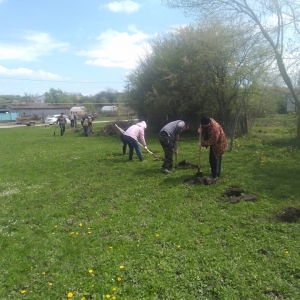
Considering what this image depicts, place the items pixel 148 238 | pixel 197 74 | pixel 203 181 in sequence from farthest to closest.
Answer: pixel 197 74 → pixel 203 181 → pixel 148 238

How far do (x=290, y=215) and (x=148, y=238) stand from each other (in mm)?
2638

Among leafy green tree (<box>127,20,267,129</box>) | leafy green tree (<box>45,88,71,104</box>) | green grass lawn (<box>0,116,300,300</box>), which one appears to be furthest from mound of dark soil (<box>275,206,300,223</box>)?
leafy green tree (<box>45,88,71,104</box>)

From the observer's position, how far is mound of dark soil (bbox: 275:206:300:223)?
560 centimetres

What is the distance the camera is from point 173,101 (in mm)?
20797

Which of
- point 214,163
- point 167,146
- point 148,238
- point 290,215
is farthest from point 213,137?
point 148,238

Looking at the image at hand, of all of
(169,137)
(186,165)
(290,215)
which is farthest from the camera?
(186,165)

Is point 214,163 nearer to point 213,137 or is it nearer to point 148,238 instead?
point 213,137

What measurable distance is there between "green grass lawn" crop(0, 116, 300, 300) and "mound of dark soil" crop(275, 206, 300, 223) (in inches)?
5.6

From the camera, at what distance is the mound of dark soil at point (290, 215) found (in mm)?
5598

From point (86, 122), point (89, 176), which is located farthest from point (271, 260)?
point (86, 122)

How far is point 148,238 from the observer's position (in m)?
5.07

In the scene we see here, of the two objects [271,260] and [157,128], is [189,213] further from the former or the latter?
[157,128]

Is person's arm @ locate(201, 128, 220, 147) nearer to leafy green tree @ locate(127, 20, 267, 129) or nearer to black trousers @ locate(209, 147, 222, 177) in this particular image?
black trousers @ locate(209, 147, 222, 177)

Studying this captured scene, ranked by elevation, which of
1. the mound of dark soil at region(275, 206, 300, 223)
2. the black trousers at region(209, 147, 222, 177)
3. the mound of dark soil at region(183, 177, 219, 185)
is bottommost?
the mound of dark soil at region(275, 206, 300, 223)
